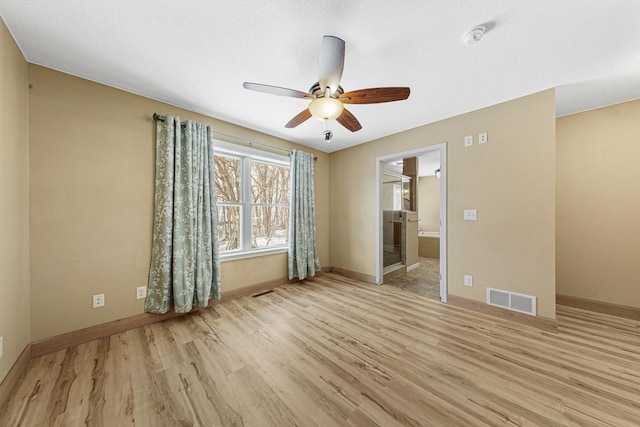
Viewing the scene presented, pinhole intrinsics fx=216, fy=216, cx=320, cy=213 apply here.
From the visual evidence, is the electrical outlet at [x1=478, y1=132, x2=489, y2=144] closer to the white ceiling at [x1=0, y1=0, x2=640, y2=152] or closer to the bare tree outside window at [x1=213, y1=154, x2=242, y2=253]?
the white ceiling at [x1=0, y1=0, x2=640, y2=152]

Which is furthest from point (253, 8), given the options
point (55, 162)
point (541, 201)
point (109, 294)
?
point (541, 201)

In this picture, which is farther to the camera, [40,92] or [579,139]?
[579,139]

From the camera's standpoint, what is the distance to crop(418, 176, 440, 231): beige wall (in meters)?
6.67

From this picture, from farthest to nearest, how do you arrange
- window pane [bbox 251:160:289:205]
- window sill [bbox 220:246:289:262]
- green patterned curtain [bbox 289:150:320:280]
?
green patterned curtain [bbox 289:150:320:280], window pane [bbox 251:160:289:205], window sill [bbox 220:246:289:262]

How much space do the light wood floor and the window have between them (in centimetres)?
110

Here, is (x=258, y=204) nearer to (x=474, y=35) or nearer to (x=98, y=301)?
(x=98, y=301)

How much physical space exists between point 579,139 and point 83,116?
5.18 meters

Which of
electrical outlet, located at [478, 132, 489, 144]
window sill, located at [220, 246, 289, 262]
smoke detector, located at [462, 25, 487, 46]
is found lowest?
window sill, located at [220, 246, 289, 262]

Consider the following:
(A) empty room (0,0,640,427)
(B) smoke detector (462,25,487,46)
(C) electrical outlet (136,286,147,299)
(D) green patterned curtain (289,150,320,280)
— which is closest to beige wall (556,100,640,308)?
(A) empty room (0,0,640,427)

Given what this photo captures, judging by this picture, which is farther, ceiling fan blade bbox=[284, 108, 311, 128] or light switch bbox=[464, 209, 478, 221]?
light switch bbox=[464, 209, 478, 221]

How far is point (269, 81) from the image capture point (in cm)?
197

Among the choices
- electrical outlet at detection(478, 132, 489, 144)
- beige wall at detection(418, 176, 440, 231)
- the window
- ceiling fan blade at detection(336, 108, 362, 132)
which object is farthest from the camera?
beige wall at detection(418, 176, 440, 231)

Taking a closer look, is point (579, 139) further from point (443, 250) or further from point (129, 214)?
point (129, 214)

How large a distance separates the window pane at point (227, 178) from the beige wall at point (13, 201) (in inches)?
59.8
